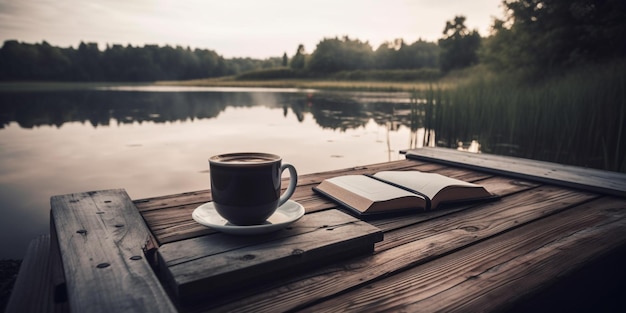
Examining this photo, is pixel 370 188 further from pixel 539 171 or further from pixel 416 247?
pixel 539 171

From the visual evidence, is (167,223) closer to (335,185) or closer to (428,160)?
(335,185)

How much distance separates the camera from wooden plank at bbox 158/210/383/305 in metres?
0.63

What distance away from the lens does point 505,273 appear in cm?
76

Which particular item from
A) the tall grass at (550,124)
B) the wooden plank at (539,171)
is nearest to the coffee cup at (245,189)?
the wooden plank at (539,171)

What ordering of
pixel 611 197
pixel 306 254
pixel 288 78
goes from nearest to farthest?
pixel 306 254 → pixel 611 197 → pixel 288 78

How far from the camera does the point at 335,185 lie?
1231 mm

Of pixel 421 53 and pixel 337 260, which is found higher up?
pixel 421 53

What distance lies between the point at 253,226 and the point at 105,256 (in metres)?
0.30

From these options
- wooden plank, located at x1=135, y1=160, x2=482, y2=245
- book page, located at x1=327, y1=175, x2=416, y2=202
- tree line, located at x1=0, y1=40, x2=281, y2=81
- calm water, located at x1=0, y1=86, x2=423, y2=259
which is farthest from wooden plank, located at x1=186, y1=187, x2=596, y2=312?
tree line, located at x1=0, y1=40, x2=281, y2=81

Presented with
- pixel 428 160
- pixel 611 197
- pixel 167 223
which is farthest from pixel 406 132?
pixel 167 223

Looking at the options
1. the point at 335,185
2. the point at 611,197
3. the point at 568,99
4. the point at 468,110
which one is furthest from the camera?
the point at 468,110

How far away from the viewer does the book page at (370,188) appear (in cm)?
108

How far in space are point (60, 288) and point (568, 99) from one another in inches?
164

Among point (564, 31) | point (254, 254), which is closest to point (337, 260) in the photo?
point (254, 254)
